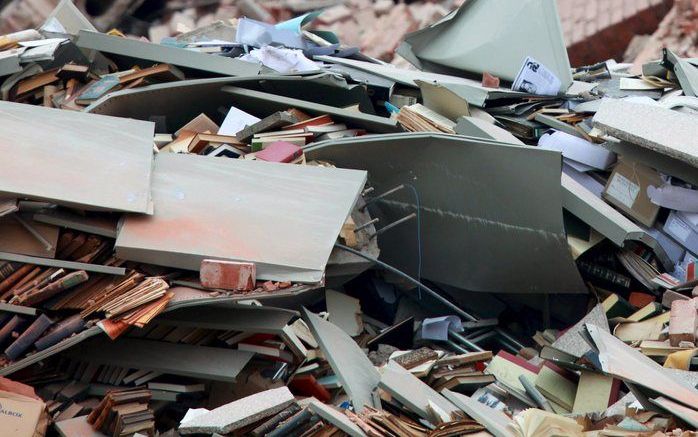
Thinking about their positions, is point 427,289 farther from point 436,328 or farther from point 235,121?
point 235,121

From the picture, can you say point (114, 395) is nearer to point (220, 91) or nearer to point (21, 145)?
point (21, 145)

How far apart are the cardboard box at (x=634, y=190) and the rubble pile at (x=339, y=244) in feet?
0.05

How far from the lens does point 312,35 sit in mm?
10375

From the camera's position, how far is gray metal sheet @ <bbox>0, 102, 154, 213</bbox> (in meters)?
6.14

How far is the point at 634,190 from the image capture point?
735 centimetres

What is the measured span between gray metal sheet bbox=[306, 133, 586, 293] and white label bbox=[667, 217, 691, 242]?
2.36ft

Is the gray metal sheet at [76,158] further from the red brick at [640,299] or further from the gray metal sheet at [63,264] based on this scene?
the red brick at [640,299]

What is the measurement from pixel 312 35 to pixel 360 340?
4.05m

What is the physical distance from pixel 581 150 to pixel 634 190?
587 millimetres

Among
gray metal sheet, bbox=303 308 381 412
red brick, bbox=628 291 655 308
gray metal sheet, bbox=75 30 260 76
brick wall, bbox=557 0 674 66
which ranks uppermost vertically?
gray metal sheet, bbox=75 30 260 76

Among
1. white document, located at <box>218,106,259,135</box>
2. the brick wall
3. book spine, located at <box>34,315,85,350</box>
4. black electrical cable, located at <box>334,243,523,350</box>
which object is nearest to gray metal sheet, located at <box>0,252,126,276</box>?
book spine, located at <box>34,315,85,350</box>

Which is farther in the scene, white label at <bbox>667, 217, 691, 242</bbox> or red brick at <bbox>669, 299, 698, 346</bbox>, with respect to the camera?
white label at <bbox>667, 217, 691, 242</bbox>

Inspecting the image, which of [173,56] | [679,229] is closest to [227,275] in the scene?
[173,56]

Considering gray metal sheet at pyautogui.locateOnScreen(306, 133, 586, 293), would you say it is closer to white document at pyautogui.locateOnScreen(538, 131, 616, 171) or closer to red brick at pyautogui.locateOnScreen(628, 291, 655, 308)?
red brick at pyautogui.locateOnScreen(628, 291, 655, 308)
